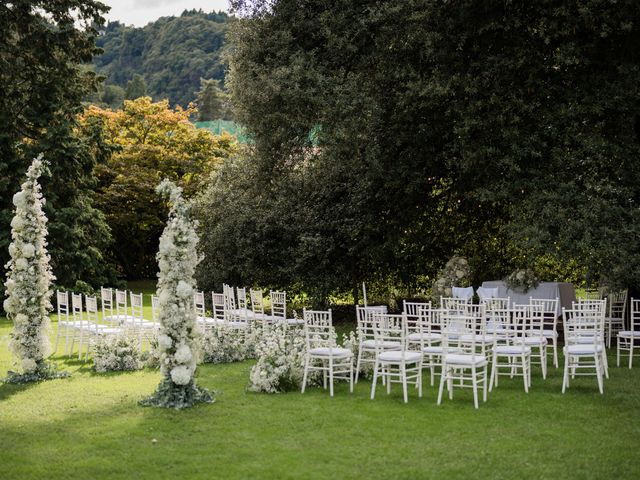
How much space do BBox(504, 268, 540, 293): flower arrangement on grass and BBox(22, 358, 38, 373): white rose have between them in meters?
9.30

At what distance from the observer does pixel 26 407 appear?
31.7ft

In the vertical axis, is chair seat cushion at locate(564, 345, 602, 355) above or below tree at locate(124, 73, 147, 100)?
below

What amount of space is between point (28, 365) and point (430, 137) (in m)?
10.1

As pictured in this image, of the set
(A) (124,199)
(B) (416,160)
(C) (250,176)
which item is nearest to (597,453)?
(B) (416,160)

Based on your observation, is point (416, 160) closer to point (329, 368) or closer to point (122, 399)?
point (329, 368)

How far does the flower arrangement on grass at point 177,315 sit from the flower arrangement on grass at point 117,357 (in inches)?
114

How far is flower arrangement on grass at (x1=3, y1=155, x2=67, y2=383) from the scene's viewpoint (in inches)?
451

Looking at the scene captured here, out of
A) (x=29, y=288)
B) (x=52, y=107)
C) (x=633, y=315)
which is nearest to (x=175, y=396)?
(x=29, y=288)

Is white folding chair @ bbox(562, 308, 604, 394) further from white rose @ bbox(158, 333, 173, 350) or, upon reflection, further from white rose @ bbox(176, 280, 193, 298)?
white rose @ bbox(158, 333, 173, 350)

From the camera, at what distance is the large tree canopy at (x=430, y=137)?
15.3 meters

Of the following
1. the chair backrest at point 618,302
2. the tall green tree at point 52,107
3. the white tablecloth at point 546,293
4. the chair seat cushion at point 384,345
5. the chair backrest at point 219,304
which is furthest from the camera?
the tall green tree at point 52,107

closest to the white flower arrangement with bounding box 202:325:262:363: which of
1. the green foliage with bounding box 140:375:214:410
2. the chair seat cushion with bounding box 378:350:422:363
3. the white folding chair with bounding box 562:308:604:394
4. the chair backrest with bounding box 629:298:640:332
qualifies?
the green foliage with bounding box 140:375:214:410

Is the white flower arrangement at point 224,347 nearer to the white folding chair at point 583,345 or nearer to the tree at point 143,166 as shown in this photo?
the white folding chair at point 583,345

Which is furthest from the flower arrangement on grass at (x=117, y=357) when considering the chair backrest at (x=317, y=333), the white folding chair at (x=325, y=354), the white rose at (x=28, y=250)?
the white folding chair at (x=325, y=354)
